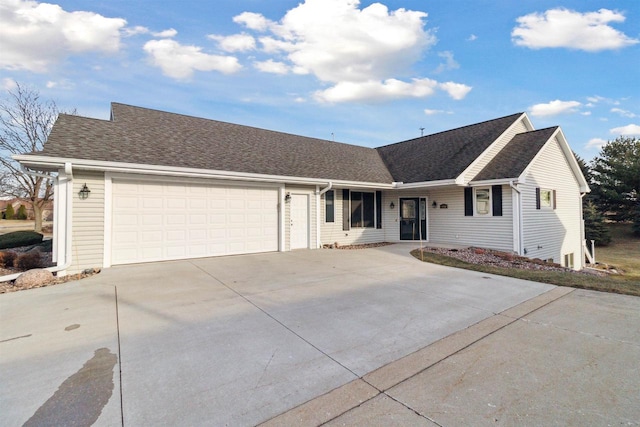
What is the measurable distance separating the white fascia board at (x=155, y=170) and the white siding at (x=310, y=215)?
1.58 ft

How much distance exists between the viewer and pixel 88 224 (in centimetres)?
713

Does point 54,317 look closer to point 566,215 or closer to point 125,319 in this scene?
point 125,319

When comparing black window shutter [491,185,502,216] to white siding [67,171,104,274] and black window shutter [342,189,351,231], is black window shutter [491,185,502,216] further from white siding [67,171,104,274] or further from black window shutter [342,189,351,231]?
white siding [67,171,104,274]

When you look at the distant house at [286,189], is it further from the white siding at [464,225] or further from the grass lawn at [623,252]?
the grass lawn at [623,252]

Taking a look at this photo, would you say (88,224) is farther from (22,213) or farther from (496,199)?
(22,213)

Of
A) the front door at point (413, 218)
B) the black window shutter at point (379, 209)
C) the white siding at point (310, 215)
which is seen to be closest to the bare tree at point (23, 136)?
the white siding at point (310, 215)

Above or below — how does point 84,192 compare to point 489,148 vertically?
below

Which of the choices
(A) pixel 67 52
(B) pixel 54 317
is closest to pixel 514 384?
(B) pixel 54 317

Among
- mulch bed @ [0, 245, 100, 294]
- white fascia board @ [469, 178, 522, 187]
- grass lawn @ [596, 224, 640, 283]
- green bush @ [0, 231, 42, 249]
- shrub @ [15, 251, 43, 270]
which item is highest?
white fascia board @ [469, 178, 522, 187]

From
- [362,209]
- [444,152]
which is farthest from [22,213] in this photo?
[444,152]

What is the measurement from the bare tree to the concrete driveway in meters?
14.9

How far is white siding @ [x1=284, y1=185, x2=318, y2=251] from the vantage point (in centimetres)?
1048

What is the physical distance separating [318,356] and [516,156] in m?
11.5

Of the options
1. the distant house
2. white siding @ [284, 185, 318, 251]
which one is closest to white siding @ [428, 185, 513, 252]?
the distant house
